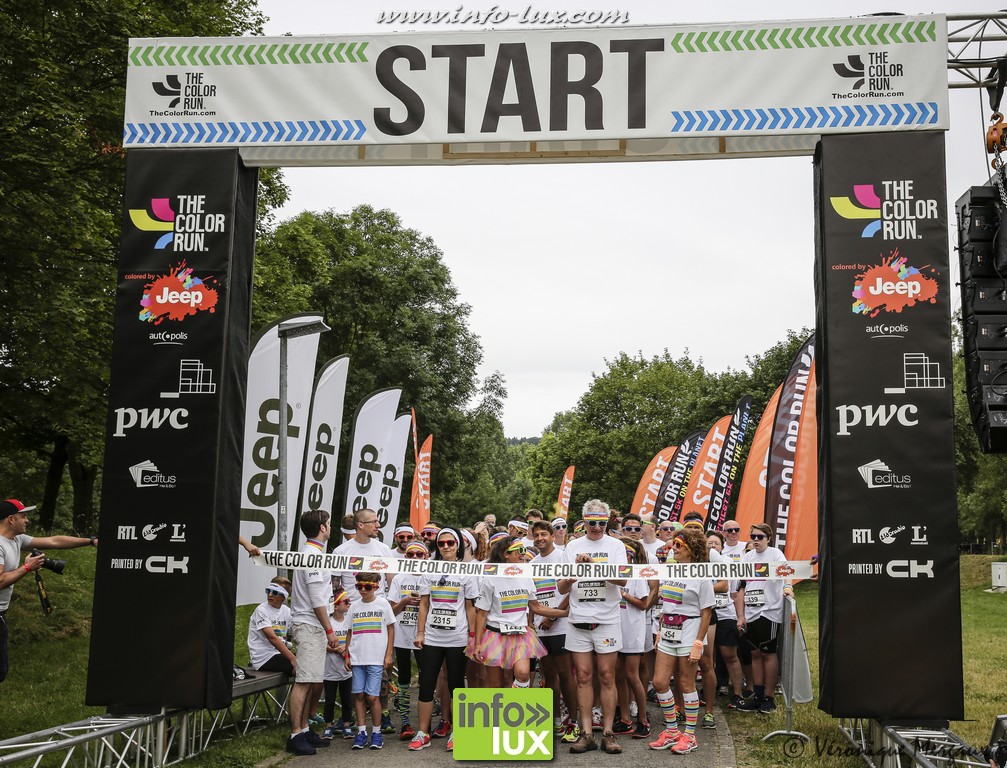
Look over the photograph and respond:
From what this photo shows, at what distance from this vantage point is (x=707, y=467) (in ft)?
54.6

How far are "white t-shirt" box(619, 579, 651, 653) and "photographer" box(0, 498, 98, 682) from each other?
4.74 meters

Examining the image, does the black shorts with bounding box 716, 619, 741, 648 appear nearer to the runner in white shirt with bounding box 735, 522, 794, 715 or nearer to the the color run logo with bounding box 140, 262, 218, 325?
the runner in white shirt with bounding box 735, 522, 794, 715

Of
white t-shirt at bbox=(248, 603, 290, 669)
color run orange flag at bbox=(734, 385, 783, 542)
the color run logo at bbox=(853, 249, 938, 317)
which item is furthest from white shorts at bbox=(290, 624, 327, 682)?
color run orange flag at bbox=(734, 385, 783, 542)

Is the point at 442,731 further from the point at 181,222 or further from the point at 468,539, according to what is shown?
the point at 181,222

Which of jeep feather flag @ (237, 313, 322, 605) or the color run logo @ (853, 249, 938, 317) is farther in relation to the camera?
jeep feather flag @ (237, 313, 322, 605)

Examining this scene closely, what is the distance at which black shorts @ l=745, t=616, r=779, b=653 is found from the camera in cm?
972

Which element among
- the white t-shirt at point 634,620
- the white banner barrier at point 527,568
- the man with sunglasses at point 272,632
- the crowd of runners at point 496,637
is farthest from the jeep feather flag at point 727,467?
the man with sunglasses at point 272,632

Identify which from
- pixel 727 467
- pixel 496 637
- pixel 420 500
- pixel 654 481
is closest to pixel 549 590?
pixel 496 637

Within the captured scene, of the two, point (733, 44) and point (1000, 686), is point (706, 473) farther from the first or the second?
point (733, 44)

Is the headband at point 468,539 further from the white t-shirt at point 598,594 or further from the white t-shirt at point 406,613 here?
the white t-shirt at point 598,594

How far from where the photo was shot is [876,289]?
712 cm

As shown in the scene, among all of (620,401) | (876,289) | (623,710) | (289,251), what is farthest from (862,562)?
(620,401)

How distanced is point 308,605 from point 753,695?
16.4 ft

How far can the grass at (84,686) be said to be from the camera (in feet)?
25.6
